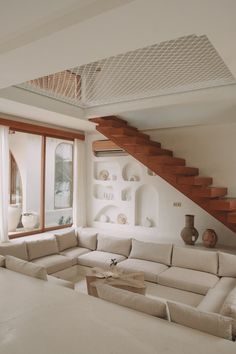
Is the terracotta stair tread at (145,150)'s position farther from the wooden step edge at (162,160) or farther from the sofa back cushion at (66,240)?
the sofa back cushion at (66,240)

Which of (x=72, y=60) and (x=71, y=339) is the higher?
(x=72, y=60)

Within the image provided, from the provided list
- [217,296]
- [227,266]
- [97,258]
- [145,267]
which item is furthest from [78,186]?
[217,296]

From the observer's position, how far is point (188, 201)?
18.3ft

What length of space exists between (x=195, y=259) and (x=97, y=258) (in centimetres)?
162

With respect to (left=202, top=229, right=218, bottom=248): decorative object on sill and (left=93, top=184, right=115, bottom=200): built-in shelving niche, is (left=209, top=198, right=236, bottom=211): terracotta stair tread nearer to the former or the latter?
(left=202, top=229, right=218, bottom=248): decorative object on sill

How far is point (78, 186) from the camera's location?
6648mm

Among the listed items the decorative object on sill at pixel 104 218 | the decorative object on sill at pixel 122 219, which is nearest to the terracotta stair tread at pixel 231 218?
the decorative object on sill at pixel 122 219

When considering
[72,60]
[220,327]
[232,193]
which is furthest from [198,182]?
[72,60]

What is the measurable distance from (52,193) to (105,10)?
5.83 metres

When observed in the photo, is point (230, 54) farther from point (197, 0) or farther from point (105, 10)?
point (105, 10)

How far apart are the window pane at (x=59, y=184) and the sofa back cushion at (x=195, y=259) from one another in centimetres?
338

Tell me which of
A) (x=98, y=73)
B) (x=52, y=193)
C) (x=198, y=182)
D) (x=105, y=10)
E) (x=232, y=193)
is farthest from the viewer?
(x=52, y=193)

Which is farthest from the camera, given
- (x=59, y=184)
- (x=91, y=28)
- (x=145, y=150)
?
(x=59, y=184)

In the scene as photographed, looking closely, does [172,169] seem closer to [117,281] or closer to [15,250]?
[117,281]
